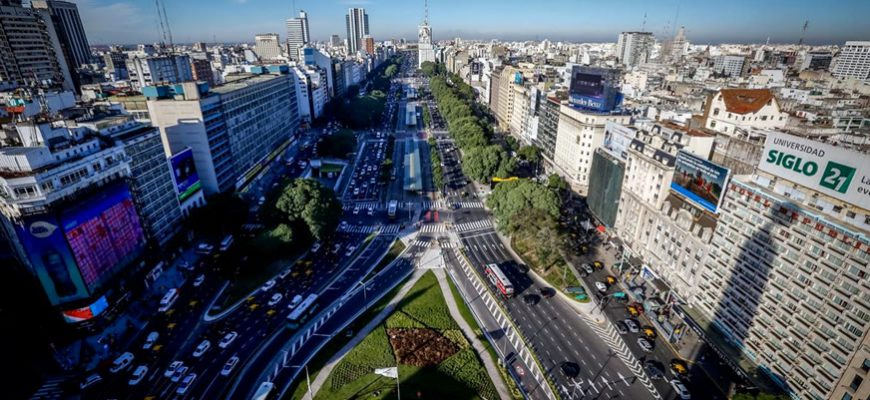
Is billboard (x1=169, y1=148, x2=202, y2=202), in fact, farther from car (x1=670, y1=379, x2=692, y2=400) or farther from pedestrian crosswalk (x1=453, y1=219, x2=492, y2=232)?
car (x1=670, y1=379, x2=692, y2=400)

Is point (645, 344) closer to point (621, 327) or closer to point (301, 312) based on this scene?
point (621, 327)

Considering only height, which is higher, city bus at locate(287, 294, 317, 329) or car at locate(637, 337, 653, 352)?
city bus at locate(287, 294, 317, 329)

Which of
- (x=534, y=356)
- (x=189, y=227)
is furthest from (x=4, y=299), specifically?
(x=534, y=356)

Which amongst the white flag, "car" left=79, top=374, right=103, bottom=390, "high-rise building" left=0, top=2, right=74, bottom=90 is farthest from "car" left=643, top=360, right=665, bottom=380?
"high-rise building" left=0, top=2, right=74, bottom=90

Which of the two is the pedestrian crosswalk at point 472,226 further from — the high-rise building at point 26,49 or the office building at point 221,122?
the high-rise building at point 26,49

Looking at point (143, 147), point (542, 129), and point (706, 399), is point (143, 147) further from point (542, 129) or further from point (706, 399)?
point (542, 129)

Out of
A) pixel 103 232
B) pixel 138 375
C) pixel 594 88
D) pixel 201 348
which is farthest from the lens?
pixel 594 88

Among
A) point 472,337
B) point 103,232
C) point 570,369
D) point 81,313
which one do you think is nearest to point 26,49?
point 103,232
